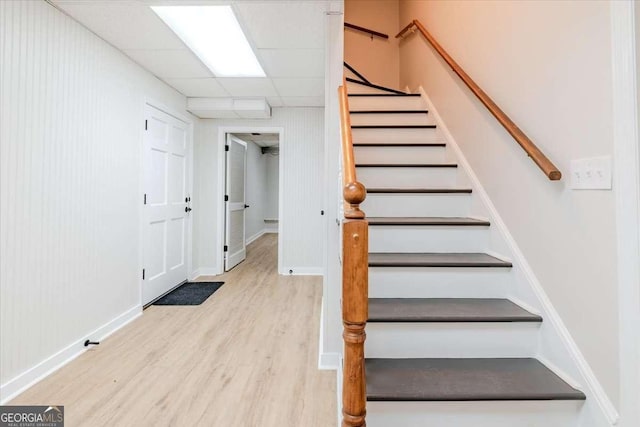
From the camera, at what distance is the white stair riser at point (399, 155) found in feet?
8.98

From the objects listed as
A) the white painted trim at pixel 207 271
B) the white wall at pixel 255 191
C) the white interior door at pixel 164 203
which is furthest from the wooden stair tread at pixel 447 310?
the white wall at pixel 255 191

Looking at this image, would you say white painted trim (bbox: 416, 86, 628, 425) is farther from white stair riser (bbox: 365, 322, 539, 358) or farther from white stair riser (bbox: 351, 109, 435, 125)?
white stair riser (bbox: 351, 109, 435, 125)

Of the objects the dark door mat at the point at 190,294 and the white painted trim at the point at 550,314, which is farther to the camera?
the dark door mat at the point at 190,294

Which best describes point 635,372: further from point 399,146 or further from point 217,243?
point 217,243

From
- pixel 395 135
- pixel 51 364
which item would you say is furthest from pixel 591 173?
pixel 51 364

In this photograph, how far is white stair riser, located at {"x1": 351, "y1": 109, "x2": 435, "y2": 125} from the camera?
10.6 ft

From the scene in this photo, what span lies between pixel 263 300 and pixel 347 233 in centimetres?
272

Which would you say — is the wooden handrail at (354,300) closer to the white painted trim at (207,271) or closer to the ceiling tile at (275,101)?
the ceiling tile at (275,101)

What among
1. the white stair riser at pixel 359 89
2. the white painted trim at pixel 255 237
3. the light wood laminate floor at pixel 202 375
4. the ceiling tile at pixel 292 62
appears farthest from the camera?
the white painted trim at pixel 255 237

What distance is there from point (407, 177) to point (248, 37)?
1.69 m

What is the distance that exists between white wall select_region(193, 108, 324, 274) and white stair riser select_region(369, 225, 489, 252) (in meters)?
2.50

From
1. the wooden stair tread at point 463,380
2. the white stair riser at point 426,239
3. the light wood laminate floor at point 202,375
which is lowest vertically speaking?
the light wood laminate floor at point 202,375

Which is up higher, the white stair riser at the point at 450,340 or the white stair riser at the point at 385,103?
the white stair riser at the point at 385,103

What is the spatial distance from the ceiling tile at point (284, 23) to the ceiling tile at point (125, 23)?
64 centimetres
